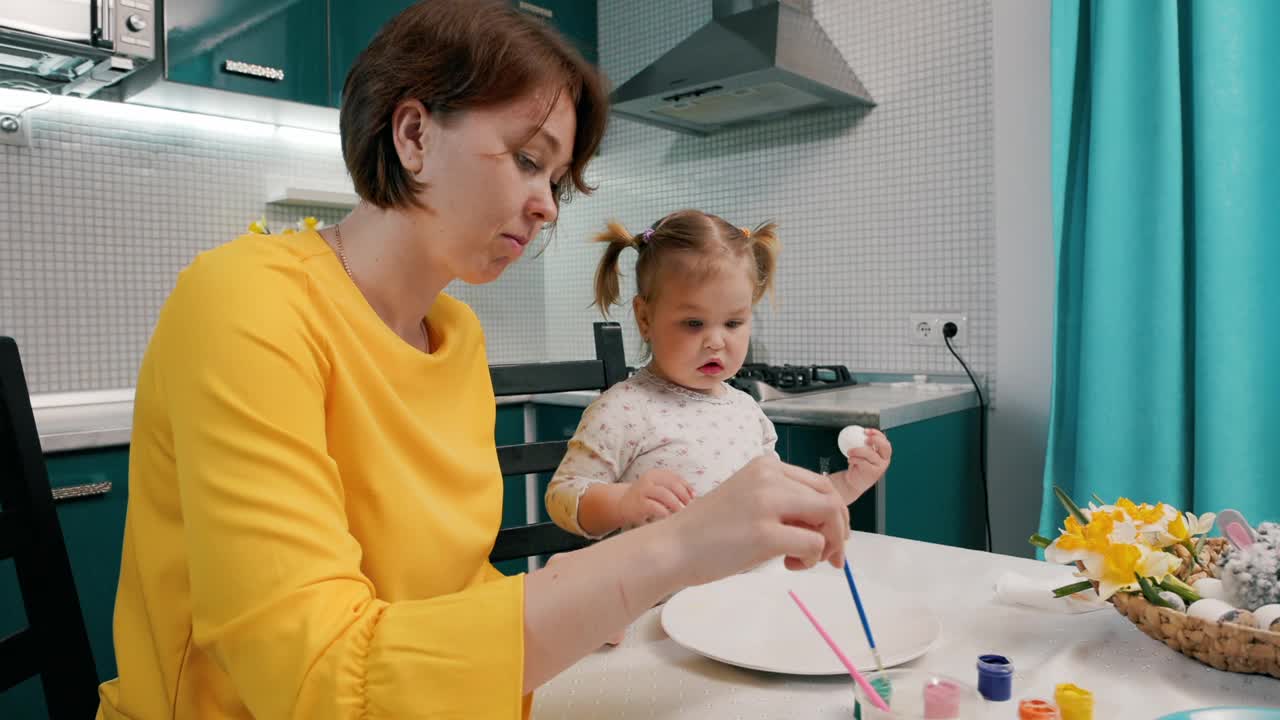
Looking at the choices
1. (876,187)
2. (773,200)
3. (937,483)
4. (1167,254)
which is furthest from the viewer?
(773,200)

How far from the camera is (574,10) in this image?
3.04 metres

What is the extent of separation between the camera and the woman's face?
718 mm

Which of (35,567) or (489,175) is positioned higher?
(489,175)

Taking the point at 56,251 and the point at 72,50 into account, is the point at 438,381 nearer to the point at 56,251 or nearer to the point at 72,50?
the point at 72,50

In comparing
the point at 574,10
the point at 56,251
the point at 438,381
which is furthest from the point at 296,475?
the point at 574,10

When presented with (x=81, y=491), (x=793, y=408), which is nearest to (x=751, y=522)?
(x=793, y=408)

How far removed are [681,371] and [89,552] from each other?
4.07ft

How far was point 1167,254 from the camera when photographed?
1878mm

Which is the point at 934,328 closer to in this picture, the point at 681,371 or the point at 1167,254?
the point at 1167,254

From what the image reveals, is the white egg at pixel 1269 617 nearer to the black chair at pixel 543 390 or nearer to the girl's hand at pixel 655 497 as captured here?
the girl's hand at pixel 655 497

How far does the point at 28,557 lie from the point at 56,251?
67.3 inches

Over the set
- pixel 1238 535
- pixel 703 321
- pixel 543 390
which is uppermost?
pixel 703 321

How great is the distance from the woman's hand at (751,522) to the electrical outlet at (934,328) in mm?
1921

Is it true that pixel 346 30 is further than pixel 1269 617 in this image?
Yes
